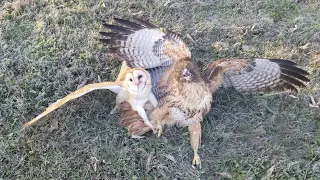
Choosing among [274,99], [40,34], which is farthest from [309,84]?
[40,34]

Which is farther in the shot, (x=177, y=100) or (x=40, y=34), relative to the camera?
(x=40, y=34)

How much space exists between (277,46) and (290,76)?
92 cm

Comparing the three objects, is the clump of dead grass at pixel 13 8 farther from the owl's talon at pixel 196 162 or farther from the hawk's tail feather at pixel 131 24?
the owl's talon at pixel 196 162

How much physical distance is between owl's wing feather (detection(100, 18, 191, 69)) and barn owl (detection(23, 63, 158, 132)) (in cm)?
33

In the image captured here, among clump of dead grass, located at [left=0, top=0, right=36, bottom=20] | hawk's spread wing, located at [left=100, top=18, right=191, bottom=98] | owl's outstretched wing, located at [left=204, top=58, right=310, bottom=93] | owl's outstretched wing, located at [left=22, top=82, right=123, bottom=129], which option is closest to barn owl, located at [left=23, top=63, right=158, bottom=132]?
owl's outstretched wing, located at [left=22, top=82, right=123, bottom=129]

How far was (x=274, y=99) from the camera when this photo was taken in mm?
4664

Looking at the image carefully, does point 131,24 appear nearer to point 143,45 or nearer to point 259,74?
point 143,45

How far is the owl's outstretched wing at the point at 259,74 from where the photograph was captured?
4.34 meters

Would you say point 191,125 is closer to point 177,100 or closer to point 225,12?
point 177,100

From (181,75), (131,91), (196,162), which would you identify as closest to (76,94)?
(131,91)

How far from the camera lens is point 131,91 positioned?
4016 millimetres

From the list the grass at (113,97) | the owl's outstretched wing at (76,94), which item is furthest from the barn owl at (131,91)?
the grass at (113,97)

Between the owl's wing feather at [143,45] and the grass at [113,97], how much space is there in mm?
270

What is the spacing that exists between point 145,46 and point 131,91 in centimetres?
69
